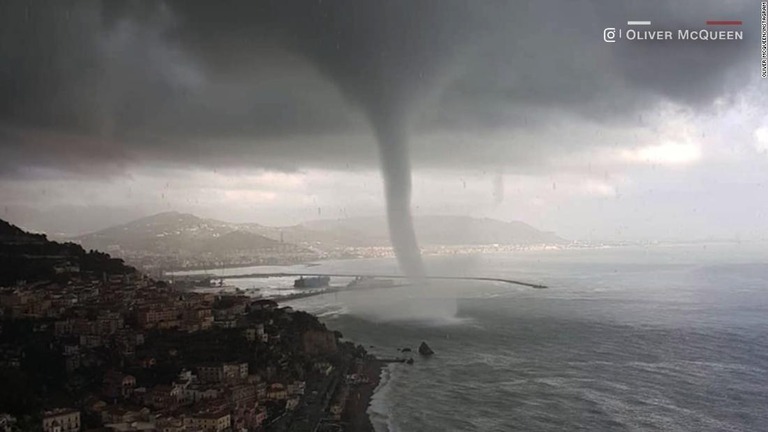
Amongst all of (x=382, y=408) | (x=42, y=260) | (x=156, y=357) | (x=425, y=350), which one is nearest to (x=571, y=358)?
(x=425, y=350)

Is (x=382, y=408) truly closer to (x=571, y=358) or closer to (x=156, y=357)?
(x=156, y=357)

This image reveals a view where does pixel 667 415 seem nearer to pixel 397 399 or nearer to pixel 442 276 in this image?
pixel 397 399

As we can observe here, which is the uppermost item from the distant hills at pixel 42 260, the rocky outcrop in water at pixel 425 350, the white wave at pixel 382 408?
the distant hills at pixel 42 260

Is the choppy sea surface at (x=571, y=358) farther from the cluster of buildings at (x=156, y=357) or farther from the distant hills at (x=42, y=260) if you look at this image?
the distant hills at (x=42, y=260)

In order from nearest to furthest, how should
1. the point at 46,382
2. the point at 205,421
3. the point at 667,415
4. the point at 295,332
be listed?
the point at 205,421
the point at 46,382
the point at 667,415
the point at 295,332

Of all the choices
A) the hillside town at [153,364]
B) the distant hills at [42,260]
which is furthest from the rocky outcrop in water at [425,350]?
the distant hills at [42,260]

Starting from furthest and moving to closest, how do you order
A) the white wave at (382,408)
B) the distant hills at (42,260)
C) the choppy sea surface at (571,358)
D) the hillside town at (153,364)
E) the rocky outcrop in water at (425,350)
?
the rocky outcrop in water at (425,350) → the distant hills at (42,260) → the choppy sea surface at (571,358) → the white wave at (382,408) → the hillside town at (153,364)

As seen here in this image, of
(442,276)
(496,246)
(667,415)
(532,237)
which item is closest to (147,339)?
(667,415)
